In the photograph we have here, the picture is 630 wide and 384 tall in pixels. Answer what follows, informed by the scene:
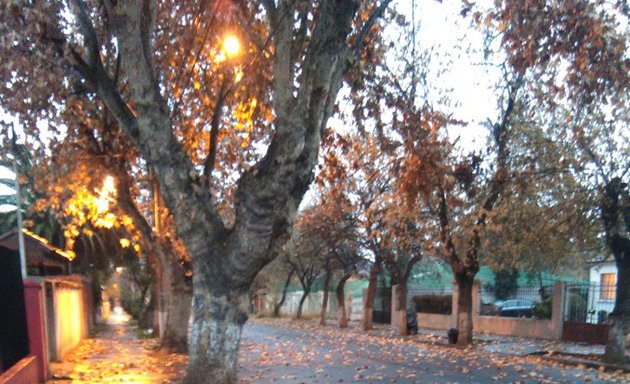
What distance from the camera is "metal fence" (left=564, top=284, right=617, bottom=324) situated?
21505 millimetres

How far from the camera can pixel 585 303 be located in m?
21.5

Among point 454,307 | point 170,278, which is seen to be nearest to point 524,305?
point 454,307

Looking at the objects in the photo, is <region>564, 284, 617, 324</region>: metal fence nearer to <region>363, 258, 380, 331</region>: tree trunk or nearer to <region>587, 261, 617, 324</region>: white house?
<region>587, 261, 617, 324</region>: white house

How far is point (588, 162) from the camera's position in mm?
15633

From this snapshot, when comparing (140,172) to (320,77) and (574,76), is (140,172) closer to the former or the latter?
(320,77)

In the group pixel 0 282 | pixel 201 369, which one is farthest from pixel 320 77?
pixel 0 282

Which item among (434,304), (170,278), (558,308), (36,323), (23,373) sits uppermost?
(36,323)

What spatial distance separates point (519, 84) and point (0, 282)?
12067mm

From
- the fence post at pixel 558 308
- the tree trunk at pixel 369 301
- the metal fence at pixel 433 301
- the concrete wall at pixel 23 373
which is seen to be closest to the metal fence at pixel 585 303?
the fence post at pixel 558 308

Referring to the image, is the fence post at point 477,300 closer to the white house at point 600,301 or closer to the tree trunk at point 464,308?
the white house at point 600,301

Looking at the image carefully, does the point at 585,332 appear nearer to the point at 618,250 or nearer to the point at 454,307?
the point at 618,250

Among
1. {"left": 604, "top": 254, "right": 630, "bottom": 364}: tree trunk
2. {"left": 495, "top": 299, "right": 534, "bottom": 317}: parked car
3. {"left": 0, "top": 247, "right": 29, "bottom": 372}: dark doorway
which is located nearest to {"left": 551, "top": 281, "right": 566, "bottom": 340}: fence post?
{"left": 604, "top": 254, "right": 630, "bottom": 364}: tree trunk

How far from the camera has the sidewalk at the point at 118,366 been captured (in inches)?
472

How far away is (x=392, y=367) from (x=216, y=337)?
294 inches
